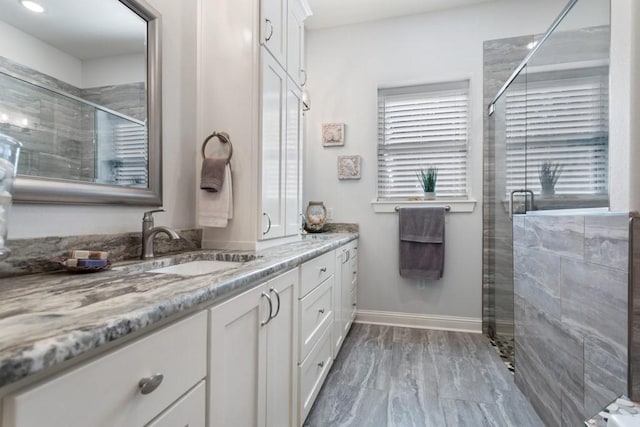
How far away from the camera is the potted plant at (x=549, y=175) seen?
5.17ft

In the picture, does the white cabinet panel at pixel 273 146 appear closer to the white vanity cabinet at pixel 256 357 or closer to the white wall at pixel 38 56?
the white vanity cabinet at pixel 256 357

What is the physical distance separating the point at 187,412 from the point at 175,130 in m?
1.25

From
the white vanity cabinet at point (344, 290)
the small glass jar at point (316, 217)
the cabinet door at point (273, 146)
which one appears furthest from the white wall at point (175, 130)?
the small glass jar at point (316, 217)

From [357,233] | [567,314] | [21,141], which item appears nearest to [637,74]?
[567,314]

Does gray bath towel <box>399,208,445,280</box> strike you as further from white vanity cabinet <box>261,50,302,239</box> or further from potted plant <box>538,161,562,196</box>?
white vanity cabinet <box>261,50,302,239</box>

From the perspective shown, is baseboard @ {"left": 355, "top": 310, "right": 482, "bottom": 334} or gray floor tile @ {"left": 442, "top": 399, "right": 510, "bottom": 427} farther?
baseboard @ {"left": 355, "top": 310, "right": 482, "bottom": 334}

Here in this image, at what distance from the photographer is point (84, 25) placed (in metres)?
1.06

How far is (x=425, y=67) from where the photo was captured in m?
2.80

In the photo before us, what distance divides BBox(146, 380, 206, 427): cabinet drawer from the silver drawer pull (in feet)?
0.23

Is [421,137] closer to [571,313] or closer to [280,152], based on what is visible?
[280,152]

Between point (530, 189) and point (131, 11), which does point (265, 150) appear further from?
point (530, 189)

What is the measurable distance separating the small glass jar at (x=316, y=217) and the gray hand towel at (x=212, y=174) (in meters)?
1.44

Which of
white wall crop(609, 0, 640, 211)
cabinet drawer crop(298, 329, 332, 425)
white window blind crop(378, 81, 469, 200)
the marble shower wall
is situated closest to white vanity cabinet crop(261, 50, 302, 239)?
cabinet drawer crop(298, 329, 332, 425)

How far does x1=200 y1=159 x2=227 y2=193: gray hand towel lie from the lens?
57.8 inches
